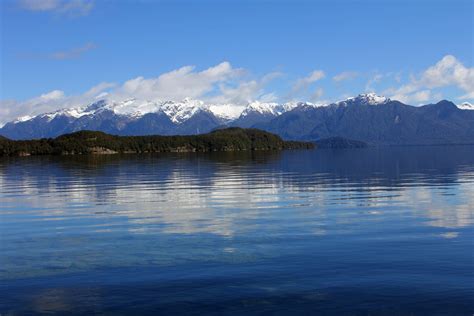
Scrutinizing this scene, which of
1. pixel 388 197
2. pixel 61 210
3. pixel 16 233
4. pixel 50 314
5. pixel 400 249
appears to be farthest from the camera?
pixel 388 197

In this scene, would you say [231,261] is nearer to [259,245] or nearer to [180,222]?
[259,245]

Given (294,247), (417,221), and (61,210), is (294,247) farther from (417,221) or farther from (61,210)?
(61,210)

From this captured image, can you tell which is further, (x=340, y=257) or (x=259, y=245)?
(x=259, y=245)

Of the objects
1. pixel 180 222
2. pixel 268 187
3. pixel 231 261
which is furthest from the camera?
pixel 268 187

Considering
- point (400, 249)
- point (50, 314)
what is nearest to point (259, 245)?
point (400, 249)

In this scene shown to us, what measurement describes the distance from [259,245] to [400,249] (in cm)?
731

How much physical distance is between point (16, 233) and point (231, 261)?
678 inches

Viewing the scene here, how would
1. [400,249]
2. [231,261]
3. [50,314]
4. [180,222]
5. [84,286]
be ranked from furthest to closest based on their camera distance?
1. [180,222]
2. [400,249]
3. [231,261]
4. [84,286]
5. [50,314]

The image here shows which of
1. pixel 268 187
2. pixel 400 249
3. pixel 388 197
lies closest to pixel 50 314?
pixel 400 249

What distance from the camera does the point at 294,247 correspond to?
2975cm

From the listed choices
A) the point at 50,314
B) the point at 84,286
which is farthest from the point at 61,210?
the point at 50,314

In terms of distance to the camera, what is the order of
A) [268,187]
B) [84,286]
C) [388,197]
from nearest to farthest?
1. [84,286]
2. [388,197]
3. [268,187]

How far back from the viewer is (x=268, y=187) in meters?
67.9

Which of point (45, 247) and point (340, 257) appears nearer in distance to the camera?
point (340, 257)
